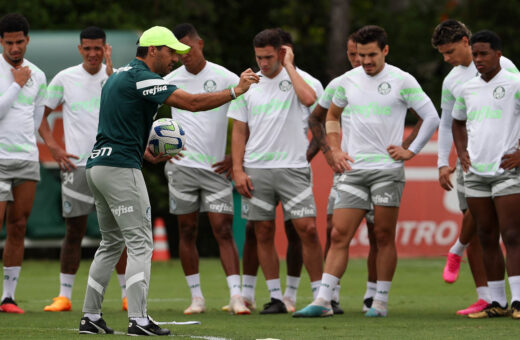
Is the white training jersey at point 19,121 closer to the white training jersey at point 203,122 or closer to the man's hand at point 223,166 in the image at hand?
the white training jersey at point 203,122

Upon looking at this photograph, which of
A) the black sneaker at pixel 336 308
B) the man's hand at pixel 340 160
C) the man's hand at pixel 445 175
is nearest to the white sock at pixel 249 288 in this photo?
the black sneaker at pixel 336 308

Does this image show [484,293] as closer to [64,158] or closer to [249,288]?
[249,288]

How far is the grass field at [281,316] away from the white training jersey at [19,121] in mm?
1596

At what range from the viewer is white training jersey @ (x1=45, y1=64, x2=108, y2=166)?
1136cm

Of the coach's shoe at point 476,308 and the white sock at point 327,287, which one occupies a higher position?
the white sock at point 327,287

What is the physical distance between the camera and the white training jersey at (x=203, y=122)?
11.1 meters

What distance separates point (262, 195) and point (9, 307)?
8.89 feet

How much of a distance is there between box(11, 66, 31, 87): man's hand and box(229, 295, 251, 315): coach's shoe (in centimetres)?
295

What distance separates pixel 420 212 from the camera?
18969 mm

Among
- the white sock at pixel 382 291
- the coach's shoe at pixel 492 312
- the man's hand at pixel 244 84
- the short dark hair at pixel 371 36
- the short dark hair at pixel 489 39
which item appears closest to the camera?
the man's hand at pixel 244 84

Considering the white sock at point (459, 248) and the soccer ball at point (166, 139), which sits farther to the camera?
the white sock at point (459, 248)

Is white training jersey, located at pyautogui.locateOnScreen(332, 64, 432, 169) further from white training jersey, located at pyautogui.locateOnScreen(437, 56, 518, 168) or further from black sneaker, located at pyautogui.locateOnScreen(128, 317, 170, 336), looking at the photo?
black sneaker, located at pyautogui.locateOnScreen(128, 317, 170, 336)

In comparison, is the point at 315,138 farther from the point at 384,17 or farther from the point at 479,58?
the point at 384,17

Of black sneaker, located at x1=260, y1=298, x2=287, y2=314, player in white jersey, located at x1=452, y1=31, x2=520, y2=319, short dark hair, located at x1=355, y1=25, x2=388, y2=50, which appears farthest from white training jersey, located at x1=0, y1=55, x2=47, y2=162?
player in white jersey, located at x1=452, y1=31, x2=520, y2=319
